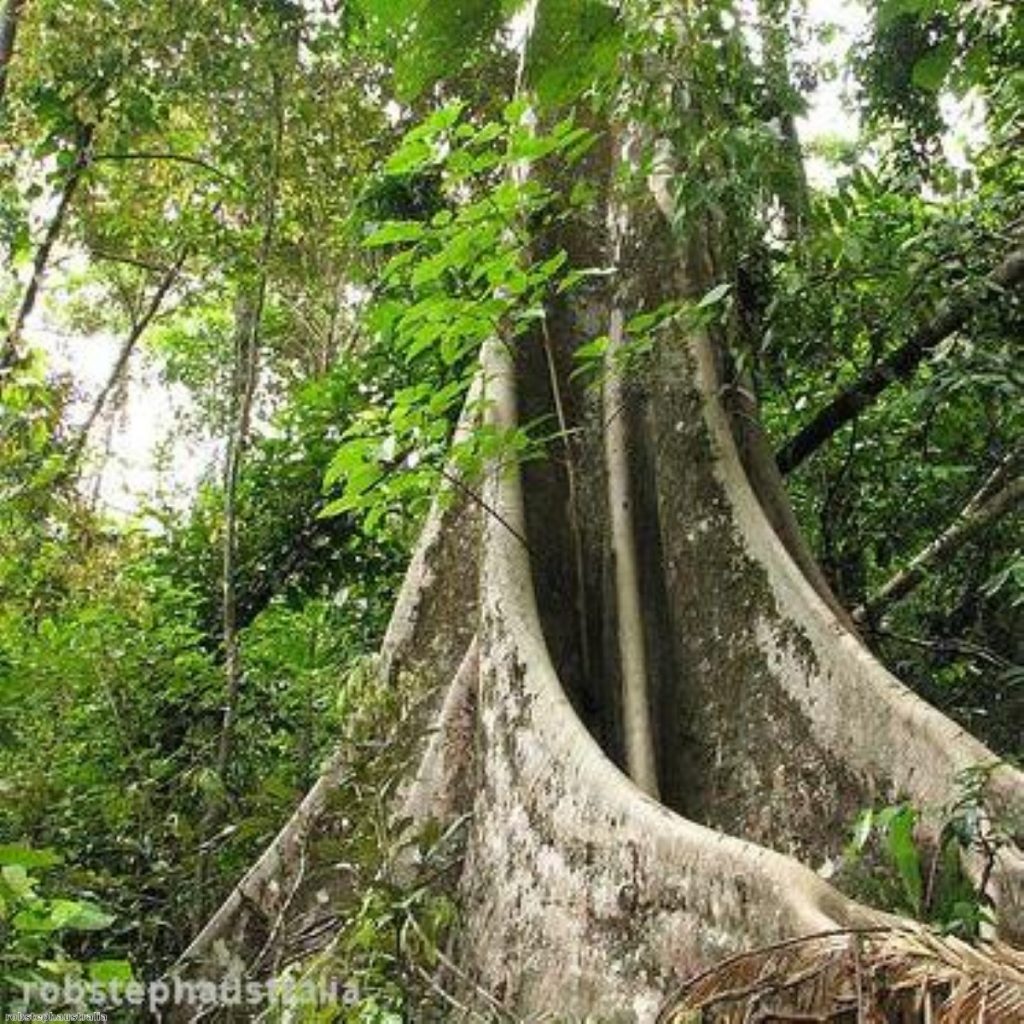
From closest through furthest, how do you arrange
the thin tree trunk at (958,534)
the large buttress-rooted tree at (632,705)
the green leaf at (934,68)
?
1. the green leaf at (934,68)
2. the large buttress-rooted tree at (632,705)
3. the thin tree trunk at (958,534)

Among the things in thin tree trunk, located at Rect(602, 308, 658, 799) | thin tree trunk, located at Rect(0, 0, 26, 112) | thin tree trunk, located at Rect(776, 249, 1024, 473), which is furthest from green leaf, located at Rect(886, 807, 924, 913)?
thin tree trunk, located at Rect(0, 0, 26, 112)

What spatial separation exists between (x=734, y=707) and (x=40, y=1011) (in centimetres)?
188

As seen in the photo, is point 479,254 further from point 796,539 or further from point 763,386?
point 763,386

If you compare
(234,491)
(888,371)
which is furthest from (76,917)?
(888,371)

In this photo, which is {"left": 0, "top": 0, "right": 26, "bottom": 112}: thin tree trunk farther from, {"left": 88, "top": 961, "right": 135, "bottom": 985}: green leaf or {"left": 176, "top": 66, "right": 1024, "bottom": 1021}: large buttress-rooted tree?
{"left": 88, "top": 961, "right": 135, "bottom": 985}: green leaf

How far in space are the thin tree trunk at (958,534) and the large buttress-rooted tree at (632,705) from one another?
Result: 98 cm

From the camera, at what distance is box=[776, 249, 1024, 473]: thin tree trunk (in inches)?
170

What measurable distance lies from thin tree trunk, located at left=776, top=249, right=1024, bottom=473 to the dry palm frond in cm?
290

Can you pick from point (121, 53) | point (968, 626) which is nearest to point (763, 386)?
point (968, 626)

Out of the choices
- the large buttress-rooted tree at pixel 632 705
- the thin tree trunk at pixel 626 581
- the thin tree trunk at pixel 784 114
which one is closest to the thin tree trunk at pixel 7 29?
the large buttress-rooted tree at pixel 632 705

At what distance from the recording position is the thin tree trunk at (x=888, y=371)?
4.32 m

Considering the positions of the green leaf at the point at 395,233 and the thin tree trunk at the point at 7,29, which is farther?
the thin tree trunk at the point at 7,29

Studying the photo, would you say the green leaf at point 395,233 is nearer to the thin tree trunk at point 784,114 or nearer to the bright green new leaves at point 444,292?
the bright green new leaves at point 444,292

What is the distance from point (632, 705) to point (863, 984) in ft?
5.98
